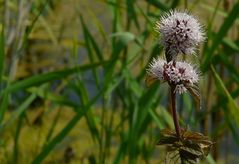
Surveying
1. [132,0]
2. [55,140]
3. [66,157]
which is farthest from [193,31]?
[66,157]

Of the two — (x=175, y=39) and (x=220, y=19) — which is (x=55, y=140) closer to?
(x=175, y=39)

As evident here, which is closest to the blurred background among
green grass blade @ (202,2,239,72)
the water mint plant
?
green grass blade @ (202,2,239,72)

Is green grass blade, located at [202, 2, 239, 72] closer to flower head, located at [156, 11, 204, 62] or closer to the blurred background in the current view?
the blurred background

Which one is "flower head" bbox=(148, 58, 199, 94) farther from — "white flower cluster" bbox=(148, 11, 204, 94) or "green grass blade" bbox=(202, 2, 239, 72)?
"green grass blade" bbox=(202, 2, 239, 72)

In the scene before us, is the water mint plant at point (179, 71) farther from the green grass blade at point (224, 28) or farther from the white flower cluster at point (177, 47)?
the green grass blade at point (224, 28)

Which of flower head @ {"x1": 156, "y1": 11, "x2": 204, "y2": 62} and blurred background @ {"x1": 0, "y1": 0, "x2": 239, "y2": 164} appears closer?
flower head @ {"x1": 156, "y1": 11, "x2": 204, "y2": 62}

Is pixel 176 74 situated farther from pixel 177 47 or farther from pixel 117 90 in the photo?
pixel 117 90

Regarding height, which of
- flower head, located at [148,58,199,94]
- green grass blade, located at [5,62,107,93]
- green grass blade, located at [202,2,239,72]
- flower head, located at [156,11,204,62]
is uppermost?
green grass blade, located at [202,2,239,72]

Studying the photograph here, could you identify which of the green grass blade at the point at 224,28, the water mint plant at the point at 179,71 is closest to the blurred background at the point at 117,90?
the green grass blade at the point at 224,28

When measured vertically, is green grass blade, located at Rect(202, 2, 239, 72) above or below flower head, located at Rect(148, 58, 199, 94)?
above
